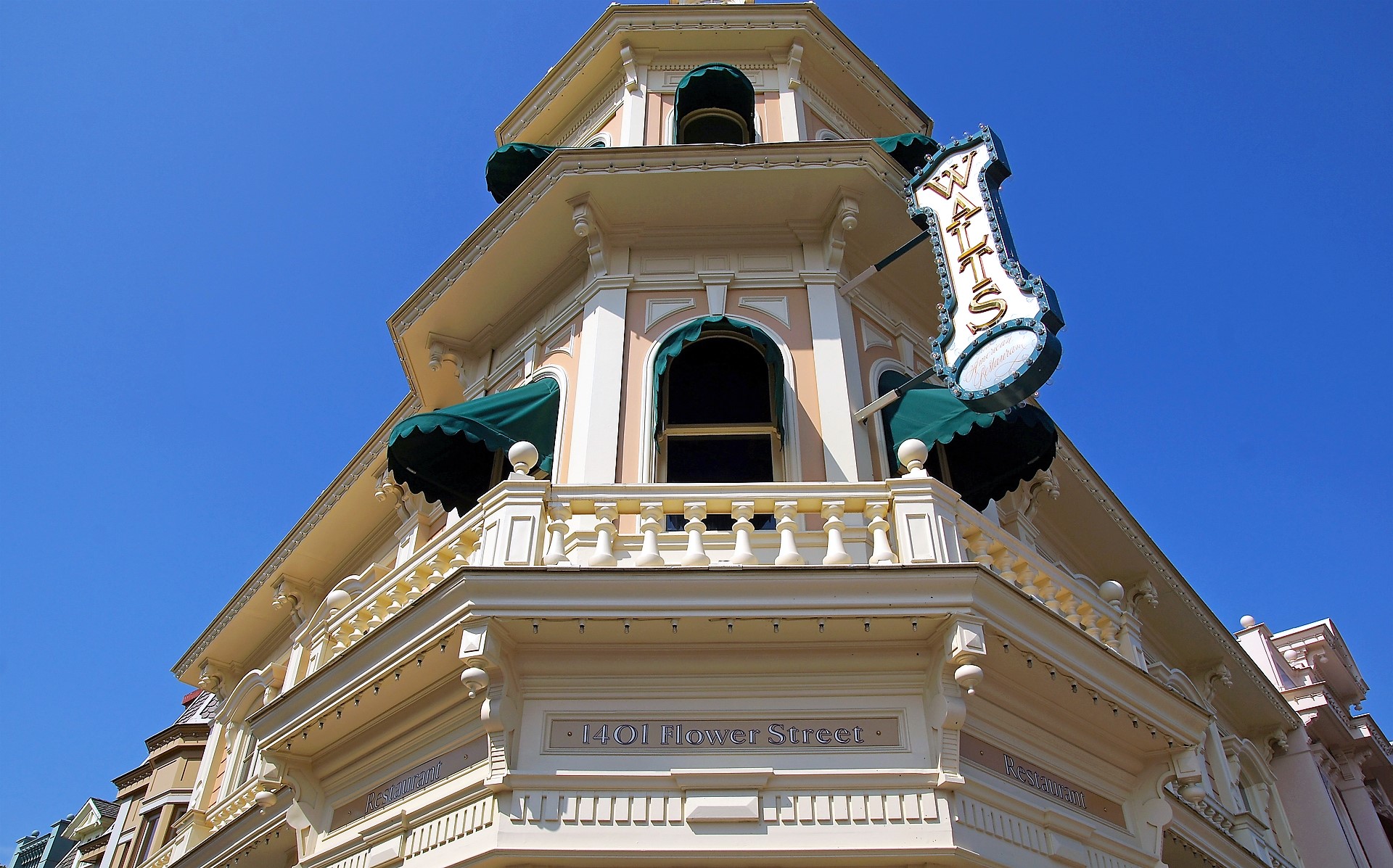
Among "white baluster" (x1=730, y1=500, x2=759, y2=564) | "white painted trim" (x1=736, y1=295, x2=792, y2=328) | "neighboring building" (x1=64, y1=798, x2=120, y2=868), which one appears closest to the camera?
"white baluster" (x1=730, y1=500, x2=759, y2=564)

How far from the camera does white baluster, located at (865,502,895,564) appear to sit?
7148mm

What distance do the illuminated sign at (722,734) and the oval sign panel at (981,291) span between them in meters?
3.02

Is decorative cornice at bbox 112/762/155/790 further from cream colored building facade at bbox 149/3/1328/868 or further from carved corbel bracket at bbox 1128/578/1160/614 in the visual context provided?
carved corbel bracket at bbox 1128/578/1160/614

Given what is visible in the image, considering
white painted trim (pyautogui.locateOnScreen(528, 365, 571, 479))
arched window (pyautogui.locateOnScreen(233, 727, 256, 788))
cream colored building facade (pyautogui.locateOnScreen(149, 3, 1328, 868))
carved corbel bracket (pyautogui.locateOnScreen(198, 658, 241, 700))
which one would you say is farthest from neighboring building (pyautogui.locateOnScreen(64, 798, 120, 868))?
white painted trim (pyautogui.locateOnScreen(528, 365, 571, 479))

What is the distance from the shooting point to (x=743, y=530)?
24.6 feet

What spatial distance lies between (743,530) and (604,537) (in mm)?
1037

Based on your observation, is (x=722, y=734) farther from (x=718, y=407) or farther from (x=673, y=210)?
(x=673, y=210)

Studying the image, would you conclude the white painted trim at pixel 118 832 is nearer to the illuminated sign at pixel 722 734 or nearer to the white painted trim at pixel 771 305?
the white painted trim at pixel 771 305

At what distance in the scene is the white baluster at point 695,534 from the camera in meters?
7.24

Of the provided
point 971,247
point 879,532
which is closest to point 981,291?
point 971,247

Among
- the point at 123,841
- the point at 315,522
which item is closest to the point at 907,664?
the point at 315,522

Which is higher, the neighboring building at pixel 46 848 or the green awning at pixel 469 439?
the neighboring building at pixel 46 848

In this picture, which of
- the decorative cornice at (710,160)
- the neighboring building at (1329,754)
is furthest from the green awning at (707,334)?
the neighboring building at (1329,754)

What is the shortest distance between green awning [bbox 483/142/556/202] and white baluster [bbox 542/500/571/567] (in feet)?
23.0
